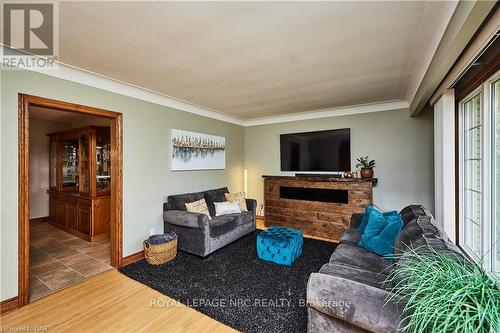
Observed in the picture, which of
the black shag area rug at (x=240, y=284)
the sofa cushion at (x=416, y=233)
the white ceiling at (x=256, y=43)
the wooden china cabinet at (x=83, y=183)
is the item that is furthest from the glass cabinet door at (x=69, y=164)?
the sofa cushion at (x=416, y=233)

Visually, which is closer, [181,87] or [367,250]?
[367,250]

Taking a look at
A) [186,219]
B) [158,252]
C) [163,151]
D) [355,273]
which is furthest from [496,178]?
[163,151]

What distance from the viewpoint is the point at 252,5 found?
159 centimetres

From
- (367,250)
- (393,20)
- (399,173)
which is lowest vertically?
(367,250)

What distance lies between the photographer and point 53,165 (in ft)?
17.0

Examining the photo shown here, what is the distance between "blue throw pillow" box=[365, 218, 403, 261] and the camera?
2.25 metres

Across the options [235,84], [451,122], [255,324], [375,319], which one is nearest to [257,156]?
[235,84]

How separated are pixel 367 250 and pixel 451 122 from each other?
1.89m

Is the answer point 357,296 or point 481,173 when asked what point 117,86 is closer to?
point 357,296

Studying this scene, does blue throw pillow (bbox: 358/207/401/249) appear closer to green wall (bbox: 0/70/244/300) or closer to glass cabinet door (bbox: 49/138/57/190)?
green wall (bbox: 0/70/244/300)

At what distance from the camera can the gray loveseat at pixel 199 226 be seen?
3.19 metres

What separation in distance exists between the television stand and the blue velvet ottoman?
1.12 m

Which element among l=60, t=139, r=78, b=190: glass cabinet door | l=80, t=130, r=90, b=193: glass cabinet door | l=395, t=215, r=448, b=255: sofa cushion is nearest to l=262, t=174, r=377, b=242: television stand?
l=395, t=215, r=448, b=255: sofa cushion

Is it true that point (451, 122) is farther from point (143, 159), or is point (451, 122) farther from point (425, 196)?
point (143, 159)
